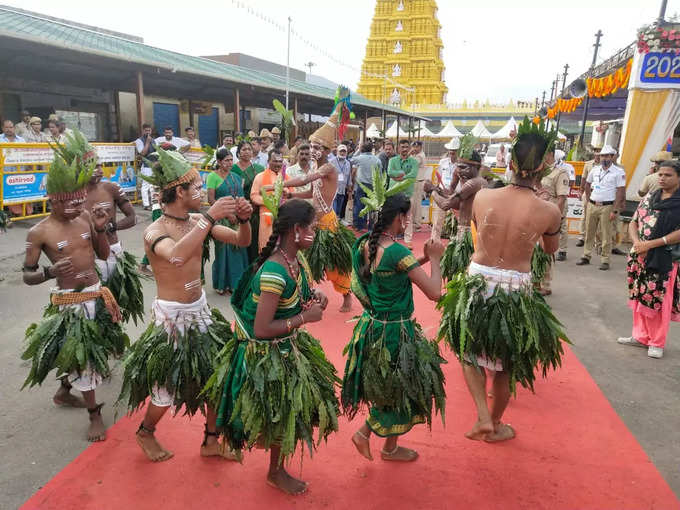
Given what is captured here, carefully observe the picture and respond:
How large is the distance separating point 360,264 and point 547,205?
1.23 meters

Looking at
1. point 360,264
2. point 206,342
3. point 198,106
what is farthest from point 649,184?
point 198,106

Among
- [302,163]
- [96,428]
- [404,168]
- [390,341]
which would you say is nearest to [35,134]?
[302,163]

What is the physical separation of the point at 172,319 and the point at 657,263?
4.41 meters

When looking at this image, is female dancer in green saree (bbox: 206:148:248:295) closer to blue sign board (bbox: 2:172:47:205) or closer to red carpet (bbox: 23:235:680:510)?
red carpet (bbox: 23:235:680:510)

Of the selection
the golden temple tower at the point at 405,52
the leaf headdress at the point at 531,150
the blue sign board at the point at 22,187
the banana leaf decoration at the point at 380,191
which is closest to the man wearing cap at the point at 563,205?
the leaf headdress at the point at 531,150

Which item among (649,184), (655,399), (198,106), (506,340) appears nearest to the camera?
(506,340)

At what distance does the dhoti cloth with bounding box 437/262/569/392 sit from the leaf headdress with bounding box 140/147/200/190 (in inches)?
75.3

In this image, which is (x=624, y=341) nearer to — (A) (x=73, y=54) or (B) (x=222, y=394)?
(B) (x=222, y=394)

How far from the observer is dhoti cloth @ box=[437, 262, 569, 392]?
126 inches

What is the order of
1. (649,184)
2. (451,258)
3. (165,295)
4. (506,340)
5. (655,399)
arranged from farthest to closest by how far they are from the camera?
(649,184) < (451,258) < (655,399) < (506,340) < (165,295)

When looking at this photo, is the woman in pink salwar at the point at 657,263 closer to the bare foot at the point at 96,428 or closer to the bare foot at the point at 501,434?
the bare foot at the point at 501,434

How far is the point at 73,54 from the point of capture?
1107 centimetres

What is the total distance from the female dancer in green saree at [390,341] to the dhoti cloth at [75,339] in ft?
5.54

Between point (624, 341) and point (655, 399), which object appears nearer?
point (655, 399)
